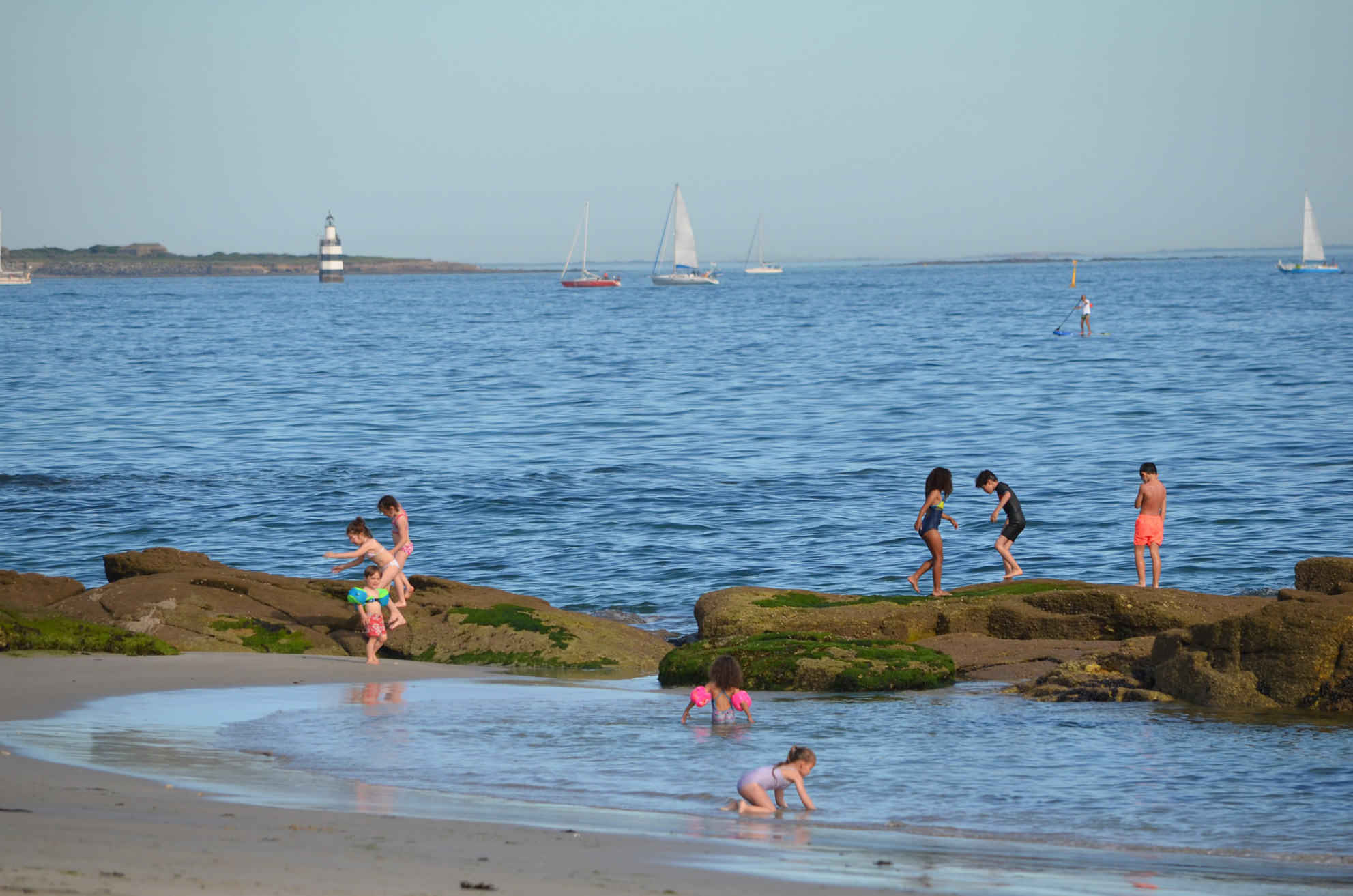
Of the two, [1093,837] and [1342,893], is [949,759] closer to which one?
[1093,837]

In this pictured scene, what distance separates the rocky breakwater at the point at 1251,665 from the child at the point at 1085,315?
56.1 metres

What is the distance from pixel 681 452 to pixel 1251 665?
69.2ft

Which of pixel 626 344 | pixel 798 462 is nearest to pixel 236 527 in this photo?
pixel 798 462

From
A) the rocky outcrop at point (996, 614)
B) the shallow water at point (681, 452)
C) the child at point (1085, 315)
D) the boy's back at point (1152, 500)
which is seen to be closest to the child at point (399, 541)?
the rocky outcrop at point (996, 614)

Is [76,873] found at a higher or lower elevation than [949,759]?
higher

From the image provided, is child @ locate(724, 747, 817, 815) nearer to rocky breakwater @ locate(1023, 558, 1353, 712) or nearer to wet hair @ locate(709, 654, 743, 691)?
wet hair @ locate(709, 654, 743, 691)

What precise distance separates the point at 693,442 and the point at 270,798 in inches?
1021

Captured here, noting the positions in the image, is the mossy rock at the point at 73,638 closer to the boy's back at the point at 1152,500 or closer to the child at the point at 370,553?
the child at the point at 370,553

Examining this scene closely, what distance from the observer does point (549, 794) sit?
8.69 meters

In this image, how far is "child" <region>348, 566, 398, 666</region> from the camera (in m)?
13.4

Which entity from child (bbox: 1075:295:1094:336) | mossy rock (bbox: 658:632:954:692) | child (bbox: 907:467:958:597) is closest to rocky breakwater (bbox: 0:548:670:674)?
mossy rock (bbox: 658:632:954:692)

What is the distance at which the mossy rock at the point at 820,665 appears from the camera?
12.3 m

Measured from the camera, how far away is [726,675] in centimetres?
1092

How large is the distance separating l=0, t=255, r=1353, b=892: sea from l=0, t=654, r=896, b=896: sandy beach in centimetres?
59
